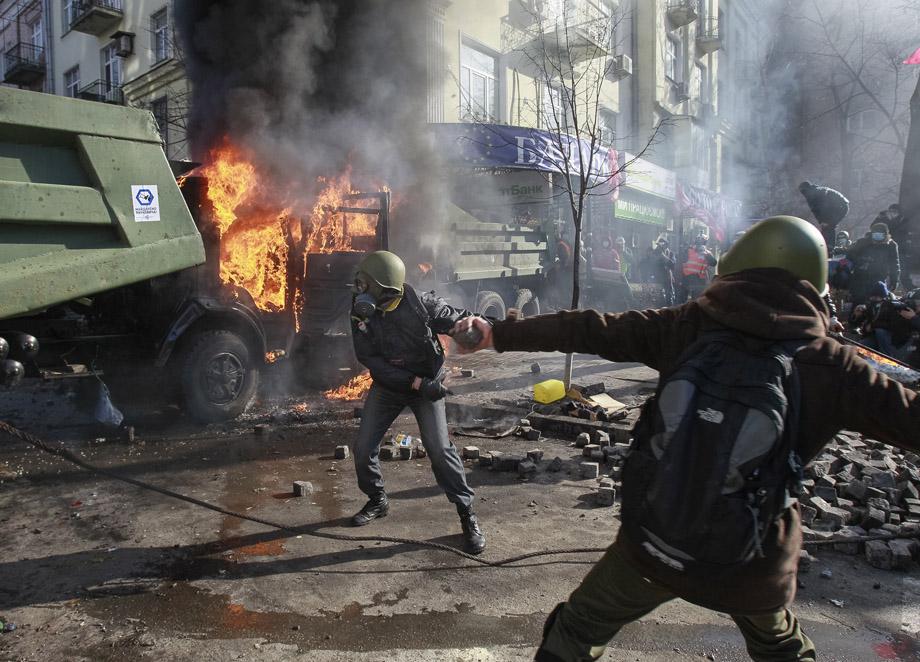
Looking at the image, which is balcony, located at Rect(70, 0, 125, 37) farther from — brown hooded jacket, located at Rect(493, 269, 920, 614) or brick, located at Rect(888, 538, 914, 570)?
brick, located at Rect(888, 538, 914, 570)

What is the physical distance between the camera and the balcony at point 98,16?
1953 cm

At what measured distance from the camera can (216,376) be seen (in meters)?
6.73

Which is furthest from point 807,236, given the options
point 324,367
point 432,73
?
point 432,73

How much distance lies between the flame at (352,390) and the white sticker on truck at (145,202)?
454 cm

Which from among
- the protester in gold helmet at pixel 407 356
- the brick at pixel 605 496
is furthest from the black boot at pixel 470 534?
the brick at pixel 605 496

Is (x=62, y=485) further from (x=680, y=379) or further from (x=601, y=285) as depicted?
(x=601, y=285)

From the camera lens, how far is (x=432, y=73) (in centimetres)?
1406

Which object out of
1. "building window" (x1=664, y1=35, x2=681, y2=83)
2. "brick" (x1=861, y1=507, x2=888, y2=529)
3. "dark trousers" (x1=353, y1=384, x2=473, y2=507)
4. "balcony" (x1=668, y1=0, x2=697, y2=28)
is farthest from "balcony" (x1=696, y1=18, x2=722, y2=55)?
"dark trousers" (x1=353, y1=384, x2=473, y2=507)

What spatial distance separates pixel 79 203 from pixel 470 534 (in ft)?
9.73

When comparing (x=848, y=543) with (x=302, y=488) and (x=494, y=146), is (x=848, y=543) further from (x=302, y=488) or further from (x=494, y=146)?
(x=494, y=146)

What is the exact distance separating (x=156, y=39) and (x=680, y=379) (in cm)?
2206

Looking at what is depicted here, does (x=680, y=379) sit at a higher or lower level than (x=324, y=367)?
higher

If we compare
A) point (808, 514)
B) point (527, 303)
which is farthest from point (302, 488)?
point (527, 303)

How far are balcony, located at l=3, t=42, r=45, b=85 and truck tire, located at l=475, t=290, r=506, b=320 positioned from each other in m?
22.7
